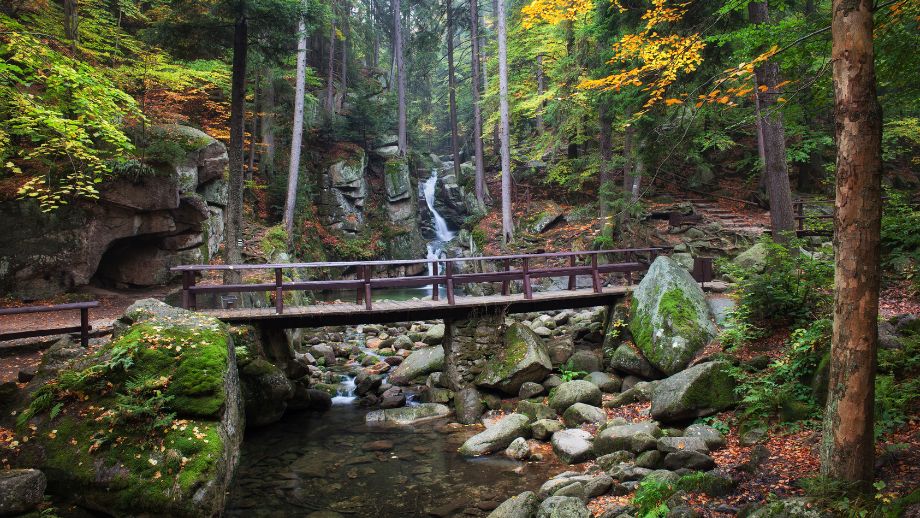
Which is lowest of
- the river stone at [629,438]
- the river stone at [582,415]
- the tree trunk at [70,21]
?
the river stone at [582,415]

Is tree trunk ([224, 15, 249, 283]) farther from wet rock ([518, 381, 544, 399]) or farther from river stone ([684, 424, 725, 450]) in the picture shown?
river stone ([684, 424, 725, 450])

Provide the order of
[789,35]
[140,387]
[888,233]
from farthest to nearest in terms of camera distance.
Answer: [888,233]
[789,35]
[140,387]

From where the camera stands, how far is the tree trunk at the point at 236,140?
40.2ft

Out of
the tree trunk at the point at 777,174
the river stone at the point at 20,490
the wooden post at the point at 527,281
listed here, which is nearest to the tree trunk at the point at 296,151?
the wooden post at the point at 527,281

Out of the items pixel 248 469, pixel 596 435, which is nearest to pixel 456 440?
pixel 596 435

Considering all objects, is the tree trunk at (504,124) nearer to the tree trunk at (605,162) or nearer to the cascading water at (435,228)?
the tree trunk at (605,162)

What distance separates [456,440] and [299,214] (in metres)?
15.4

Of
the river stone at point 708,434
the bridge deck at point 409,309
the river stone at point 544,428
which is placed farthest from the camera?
the bridge deck at point 409,309

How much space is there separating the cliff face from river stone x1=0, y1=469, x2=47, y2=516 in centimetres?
857

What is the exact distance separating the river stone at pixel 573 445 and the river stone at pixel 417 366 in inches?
214

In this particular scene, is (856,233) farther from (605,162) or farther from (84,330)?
(605,162)

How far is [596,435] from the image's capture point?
8109 millimetres

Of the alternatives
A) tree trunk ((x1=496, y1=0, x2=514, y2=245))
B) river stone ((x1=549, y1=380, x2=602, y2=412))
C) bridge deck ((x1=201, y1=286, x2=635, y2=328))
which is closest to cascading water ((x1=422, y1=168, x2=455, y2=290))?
tree trunk ((x1=496, y1=0, x2=514, y2=245))

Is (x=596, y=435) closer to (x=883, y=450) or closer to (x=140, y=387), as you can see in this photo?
(x=883, y=450)
